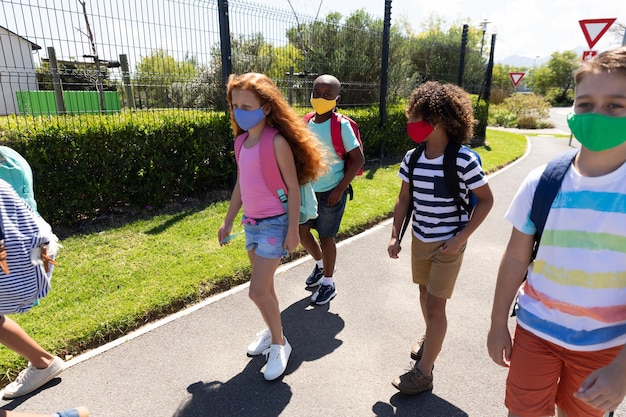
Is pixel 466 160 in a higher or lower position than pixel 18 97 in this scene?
lower

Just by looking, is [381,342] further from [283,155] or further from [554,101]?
[554,101]

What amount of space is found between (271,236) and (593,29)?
1007 centimetres

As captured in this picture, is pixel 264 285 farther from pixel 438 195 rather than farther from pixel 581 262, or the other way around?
pixel 581 262

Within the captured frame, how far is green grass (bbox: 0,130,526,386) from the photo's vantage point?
320cm

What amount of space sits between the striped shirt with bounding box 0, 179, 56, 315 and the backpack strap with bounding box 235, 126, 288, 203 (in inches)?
49.1

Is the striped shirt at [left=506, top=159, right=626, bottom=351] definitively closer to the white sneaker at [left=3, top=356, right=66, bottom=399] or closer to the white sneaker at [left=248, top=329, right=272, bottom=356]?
the white sneaker at [left=248, top=329, right=272, bottom=356]

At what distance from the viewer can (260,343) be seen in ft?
10.2

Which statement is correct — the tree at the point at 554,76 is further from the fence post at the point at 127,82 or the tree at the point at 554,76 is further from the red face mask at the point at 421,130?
the red face mask at the point at 421,130

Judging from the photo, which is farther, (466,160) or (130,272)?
(130,272)

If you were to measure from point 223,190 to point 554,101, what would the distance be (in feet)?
216

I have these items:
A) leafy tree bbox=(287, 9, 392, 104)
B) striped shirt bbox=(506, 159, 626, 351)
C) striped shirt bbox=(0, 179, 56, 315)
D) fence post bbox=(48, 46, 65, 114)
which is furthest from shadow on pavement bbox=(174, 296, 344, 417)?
leafy tree bbox=(287, 9, 392, 104)

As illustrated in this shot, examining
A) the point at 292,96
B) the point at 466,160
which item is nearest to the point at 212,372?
the point at 466,160

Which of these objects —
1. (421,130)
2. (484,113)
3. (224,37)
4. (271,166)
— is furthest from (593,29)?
(271,166)

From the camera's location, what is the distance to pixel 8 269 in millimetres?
1947
